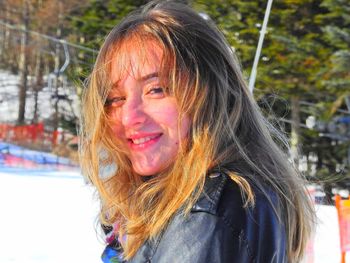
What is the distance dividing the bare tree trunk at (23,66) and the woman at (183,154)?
1073 inches

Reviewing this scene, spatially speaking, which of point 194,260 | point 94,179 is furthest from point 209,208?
point 94,179

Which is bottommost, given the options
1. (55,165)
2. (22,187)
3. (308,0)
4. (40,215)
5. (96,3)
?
(55,165)

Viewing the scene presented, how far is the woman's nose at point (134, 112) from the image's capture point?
1.28 metres

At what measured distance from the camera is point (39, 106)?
27828mm

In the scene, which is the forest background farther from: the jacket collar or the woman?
the jacket collar

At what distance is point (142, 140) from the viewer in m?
1.30

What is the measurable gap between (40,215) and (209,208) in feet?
27.6

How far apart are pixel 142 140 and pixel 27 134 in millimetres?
24871

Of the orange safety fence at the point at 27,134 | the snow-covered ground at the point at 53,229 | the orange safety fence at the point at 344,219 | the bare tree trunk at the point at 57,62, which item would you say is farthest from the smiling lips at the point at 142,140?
the bare tree trunk at the point at 57,62

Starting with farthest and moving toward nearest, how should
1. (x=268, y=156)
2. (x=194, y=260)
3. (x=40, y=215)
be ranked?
(x=40, y=215) < (x=268, y=156) < (x=194, y=260)

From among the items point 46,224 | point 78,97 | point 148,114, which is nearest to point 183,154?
point 148,114

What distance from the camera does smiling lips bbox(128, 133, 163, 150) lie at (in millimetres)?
1271

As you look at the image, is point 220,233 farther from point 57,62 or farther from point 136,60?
point 57,62

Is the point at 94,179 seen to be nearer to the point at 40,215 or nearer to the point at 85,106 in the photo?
the point at 85,106
